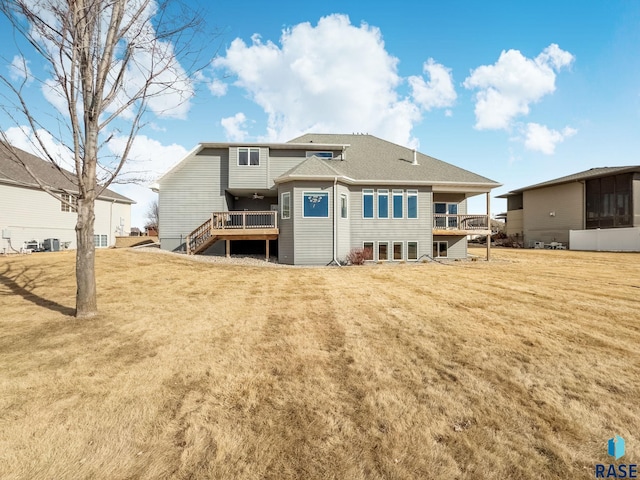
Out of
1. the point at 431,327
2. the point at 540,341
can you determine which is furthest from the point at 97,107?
the point at 540,341

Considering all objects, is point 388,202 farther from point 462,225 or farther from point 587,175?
point 587,175

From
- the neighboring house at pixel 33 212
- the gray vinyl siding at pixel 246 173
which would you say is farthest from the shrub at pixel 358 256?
the neighboring house at pixel 33 212

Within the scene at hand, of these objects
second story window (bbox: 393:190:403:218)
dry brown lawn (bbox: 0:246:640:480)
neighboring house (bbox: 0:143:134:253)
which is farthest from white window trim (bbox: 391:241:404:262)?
neighboring house (bbox: 0:143:134:253)

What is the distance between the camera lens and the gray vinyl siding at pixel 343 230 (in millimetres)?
15969

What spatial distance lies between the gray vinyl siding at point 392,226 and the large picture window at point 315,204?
203 centimetres

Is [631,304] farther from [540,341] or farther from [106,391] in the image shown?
[106,391]

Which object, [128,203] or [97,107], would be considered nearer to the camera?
[97,107]

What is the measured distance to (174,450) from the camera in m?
2.54

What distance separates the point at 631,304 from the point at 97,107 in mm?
13695

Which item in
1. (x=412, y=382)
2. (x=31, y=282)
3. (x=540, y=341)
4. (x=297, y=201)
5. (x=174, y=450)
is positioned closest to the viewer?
(x=174, y=450)

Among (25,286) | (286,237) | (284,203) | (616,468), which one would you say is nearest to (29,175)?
(25,286)

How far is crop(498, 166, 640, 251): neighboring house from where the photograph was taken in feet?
86.1

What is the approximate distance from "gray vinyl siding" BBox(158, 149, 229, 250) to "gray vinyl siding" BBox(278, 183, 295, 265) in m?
4.90

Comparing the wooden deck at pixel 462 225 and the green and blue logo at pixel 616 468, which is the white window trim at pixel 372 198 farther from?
the green and blue logo at pixel 616 468
